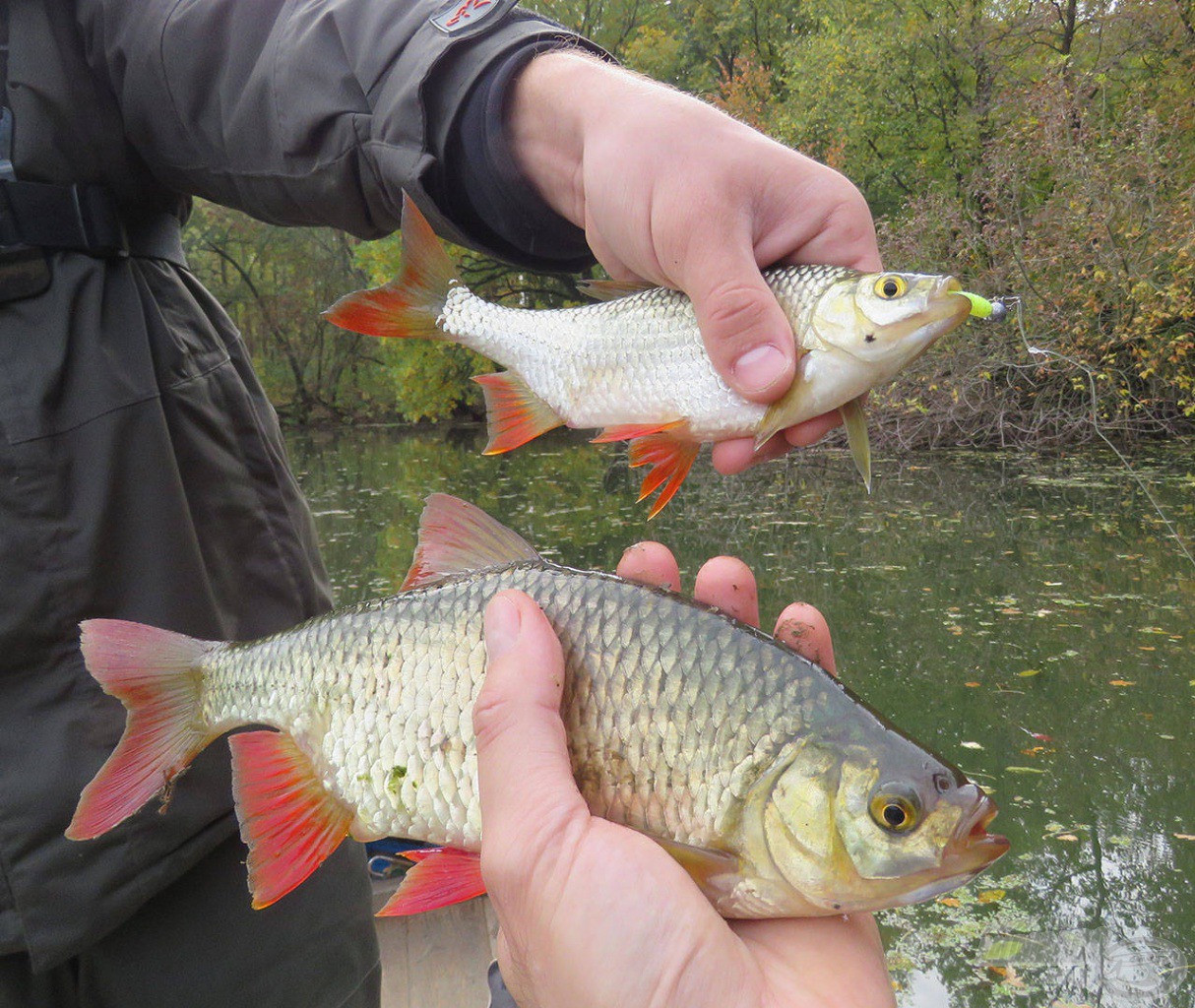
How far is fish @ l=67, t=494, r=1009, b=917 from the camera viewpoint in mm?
1312

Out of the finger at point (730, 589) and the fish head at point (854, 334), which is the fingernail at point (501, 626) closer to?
the finger at point (730, 589)

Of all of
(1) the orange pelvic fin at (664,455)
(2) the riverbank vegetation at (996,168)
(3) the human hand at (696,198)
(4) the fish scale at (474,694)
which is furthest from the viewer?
(2) the riverbank vegetation at (996,168)

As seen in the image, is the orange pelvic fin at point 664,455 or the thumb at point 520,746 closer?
the thumb at point 520,746

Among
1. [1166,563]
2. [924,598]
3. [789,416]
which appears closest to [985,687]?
[924,598]

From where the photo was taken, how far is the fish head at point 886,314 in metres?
1.72

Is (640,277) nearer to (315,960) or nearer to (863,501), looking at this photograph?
(315,960)

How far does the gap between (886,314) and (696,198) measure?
47cm

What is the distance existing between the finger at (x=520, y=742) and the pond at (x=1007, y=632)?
3.41 meters

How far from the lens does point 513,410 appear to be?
201cm

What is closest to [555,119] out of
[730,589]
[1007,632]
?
[730,589]

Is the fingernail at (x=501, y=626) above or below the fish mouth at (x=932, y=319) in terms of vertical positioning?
below

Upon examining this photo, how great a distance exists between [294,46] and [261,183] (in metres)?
0.28

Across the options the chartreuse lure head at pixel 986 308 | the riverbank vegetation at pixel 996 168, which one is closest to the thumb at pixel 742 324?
the chartreuse lure head at pixel 986 308

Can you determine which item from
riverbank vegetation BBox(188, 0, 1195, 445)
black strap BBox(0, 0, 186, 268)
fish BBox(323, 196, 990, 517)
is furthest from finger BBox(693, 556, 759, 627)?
riverbank vegetation BBox(188, 0, 1195, 445)
